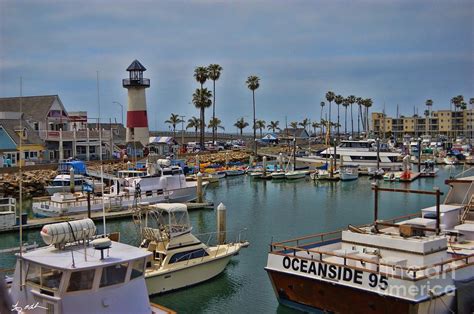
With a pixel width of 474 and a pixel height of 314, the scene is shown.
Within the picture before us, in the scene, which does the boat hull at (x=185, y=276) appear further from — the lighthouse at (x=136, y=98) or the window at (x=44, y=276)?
the lighthouse at (x=136, y=98)

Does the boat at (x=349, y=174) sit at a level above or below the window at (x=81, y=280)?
below

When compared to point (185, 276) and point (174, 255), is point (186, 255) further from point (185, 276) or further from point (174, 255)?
point (185, 276)

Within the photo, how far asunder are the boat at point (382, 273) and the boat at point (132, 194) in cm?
2255

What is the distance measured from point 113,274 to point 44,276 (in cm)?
172

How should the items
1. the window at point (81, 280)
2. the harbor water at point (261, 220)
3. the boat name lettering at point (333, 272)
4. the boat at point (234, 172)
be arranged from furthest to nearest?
the boat at point (234, 172), the harbor water at point (261, 220), the boat name lettering at point (333, 272), the window at point (81, 280)

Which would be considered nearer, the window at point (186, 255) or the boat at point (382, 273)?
the boat at point (382, 273)

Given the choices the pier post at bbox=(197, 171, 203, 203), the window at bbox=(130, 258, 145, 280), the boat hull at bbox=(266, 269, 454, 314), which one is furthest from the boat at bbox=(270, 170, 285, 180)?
the window at bbox=(130, 258, 145, 280)

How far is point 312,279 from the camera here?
18203 millimetres

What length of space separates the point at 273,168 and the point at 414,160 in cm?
3582

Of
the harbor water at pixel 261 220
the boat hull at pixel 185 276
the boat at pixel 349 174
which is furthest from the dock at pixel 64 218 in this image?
the boat at pixel 349 174

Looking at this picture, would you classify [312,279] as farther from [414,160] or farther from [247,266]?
[414,160]

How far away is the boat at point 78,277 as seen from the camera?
13.5 meters

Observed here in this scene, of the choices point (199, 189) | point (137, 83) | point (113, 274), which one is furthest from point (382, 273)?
point (137, 83)

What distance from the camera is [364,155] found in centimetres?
8738
